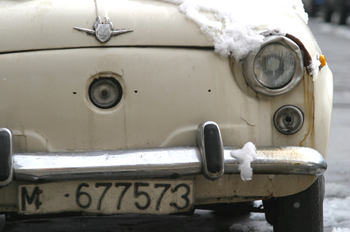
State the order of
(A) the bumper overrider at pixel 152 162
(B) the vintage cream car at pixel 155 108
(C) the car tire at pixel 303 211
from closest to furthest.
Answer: (A) the bumper overrider at pixel 152 162 → (B) the vintage cream car at pixel 155 108 → (C) the car tire at pixel 303 211

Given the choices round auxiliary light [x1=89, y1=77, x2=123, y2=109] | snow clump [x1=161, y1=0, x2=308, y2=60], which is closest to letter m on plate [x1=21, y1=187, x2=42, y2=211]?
round auxiliary light [x1=89, y1=77, x2=123, y2=109]

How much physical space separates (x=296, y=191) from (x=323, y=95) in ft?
1.42

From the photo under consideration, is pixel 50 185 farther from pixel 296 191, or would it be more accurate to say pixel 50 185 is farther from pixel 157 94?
pixel 296 191

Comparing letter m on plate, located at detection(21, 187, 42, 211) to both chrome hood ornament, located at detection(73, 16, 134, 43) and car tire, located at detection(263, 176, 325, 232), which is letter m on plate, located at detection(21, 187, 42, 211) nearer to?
chrome hood ornament, located at detection(73, 16, 134, 43)

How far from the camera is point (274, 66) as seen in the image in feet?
6.93

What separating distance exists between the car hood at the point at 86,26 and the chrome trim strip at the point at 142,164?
451mm

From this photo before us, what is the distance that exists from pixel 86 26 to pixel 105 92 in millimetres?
293

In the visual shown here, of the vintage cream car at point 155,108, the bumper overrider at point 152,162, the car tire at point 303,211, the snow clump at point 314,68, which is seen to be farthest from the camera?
the car tire at point 303,211

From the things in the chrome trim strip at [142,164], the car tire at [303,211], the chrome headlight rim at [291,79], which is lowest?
the car tire at [303,211]

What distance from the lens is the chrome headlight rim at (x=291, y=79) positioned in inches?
82.7

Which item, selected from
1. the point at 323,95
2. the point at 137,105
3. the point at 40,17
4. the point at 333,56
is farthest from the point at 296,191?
the point at 333,56

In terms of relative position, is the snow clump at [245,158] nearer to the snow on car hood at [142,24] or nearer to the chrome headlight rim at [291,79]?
the chrome headlight rim at [291,79]

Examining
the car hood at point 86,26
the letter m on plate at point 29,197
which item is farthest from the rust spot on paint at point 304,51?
the letter m on plate at point 29,197

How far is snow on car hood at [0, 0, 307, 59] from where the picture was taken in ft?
6.92
